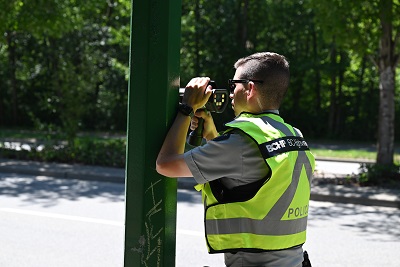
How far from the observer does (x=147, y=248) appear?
2.48m

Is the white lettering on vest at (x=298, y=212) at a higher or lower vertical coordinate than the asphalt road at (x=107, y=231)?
higher

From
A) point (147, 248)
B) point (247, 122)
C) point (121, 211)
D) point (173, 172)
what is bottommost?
point (121, 211)

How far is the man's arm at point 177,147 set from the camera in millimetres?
2326

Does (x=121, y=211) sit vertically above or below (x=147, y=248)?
below

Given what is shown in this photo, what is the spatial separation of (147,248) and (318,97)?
87.8 feet

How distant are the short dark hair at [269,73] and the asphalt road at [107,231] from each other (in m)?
4.12

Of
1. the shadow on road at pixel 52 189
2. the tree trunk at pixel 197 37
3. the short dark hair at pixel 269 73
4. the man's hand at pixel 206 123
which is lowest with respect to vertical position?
the shadow on road at pixel 52 189

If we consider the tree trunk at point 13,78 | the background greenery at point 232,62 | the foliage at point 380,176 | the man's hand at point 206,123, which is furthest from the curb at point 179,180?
the tree trunk at point 13,78

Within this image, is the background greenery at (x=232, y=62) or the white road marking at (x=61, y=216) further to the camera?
the background greenery at (x=232, y=62)

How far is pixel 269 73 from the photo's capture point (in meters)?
2.41

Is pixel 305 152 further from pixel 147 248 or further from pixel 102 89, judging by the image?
pixel 102 89

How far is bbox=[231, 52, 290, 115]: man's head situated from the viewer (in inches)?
95.0

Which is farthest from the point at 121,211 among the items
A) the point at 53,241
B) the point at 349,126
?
the point at 349,126

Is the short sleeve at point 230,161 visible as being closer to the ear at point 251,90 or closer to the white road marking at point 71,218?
the ear at point 251,90
